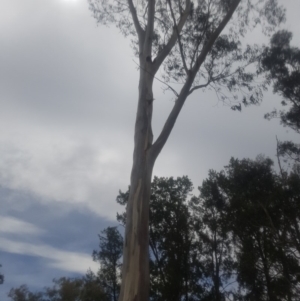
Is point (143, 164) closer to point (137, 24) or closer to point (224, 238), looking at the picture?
point (137, 24)

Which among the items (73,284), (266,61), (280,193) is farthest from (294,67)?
(73,284)

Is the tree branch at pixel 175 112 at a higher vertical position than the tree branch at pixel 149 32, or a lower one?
lower

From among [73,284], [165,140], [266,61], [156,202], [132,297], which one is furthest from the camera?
[156,202]

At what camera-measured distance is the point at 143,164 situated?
586 cm

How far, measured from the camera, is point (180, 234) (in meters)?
16.9

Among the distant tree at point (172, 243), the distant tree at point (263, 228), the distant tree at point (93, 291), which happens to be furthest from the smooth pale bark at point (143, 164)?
the distant tree at point (93, 291)

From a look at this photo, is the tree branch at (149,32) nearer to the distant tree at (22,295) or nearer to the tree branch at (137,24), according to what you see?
the tree branch at (137,24)

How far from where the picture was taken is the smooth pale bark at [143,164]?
4918 millimetres

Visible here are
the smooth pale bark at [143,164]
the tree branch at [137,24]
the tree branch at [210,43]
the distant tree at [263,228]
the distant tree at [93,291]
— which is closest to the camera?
the smooth pale bark at [143,164]

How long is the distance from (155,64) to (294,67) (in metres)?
6.53

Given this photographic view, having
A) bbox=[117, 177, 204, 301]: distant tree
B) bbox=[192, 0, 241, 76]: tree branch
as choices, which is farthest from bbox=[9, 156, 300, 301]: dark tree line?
bbox=[192, 0, 241, 76]: tree branch

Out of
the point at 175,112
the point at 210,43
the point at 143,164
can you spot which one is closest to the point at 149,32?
the point at 210,43

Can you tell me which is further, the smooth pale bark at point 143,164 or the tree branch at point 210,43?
the tree branch at point 210,43

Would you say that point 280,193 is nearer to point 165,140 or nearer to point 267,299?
point 267,299
